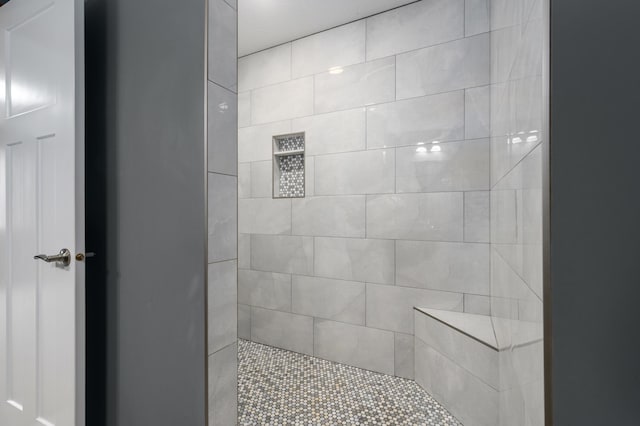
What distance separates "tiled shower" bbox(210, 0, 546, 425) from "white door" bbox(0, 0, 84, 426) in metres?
1.19

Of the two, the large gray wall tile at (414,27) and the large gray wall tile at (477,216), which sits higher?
the large gray wall tile at (414,27)

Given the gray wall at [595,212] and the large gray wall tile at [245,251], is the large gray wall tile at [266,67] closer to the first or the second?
the large gray wall tile at [245,251]

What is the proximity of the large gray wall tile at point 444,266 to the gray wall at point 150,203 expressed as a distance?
5.07 feet

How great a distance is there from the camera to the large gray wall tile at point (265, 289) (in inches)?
110

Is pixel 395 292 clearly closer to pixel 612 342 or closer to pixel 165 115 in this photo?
pixel 612 342

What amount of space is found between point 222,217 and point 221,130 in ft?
1.11

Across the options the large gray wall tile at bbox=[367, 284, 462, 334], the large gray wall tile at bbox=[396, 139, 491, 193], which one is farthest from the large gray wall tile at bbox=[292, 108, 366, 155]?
the large gray wall tile at bbox=[367, 284, 462, 334]

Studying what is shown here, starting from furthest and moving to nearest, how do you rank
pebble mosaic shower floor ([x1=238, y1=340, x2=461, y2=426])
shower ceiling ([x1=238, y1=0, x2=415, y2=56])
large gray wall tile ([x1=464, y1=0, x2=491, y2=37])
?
shower ceiling ([x1=238, y1=0, x2=415, y2=56]) < large gray wall tile ([x1=464, y1=0, x2=491, y2=37]) < pebble mosaic shower floor ([x1=238, y1=340, x2=461, y2=426])

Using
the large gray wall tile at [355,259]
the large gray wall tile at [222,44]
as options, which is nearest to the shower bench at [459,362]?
the large gray wall tile at [355,259]

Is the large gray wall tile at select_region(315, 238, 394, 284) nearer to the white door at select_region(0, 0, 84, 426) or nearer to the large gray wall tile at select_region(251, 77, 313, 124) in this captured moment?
the large gray wall tile at select_region(251, 77, 313, 124)

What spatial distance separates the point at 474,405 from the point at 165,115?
2.14 metres

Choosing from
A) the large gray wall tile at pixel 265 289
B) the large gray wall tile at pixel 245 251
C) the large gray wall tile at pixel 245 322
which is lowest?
the large gray wall tile at pixel 245 322

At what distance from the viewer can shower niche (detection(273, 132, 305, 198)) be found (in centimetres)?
275

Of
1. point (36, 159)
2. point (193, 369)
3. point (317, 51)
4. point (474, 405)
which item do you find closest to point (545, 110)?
point (193, 369)
